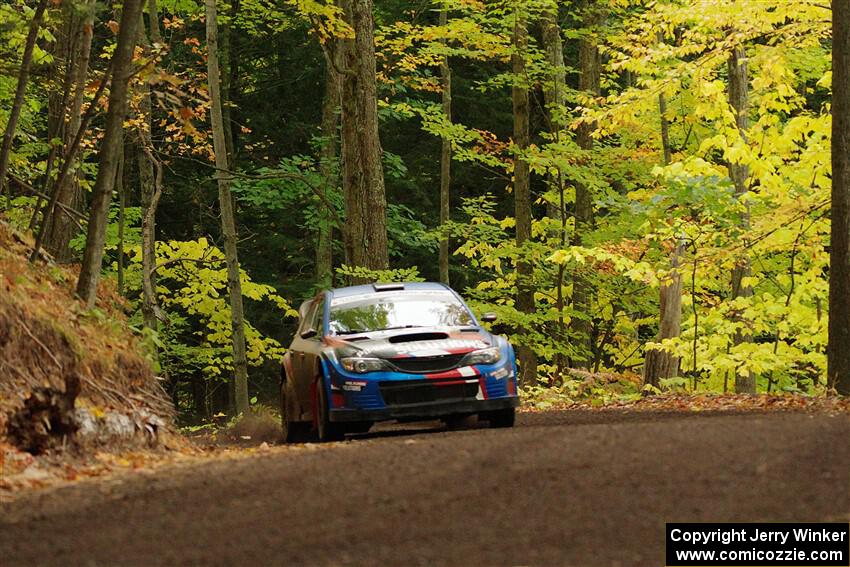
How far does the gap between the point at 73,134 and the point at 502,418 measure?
334 inches

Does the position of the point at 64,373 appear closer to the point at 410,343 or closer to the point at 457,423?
the point at 410,343

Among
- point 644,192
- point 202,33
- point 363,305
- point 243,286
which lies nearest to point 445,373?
point 363,305

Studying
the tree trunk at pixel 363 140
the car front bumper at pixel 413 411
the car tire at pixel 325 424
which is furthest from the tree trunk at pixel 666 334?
the car tire at pixel 325 424

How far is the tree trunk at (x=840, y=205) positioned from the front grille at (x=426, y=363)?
5.11 m

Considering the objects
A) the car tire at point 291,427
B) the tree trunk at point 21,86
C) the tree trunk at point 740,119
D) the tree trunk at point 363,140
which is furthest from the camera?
the tree trunk at point 740,119

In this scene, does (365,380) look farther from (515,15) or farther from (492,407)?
(515,15)

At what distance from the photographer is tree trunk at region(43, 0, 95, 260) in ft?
50.3

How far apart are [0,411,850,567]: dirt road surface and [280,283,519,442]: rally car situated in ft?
9.51

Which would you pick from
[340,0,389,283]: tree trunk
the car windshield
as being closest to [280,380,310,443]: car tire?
the car windshield

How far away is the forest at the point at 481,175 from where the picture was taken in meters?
17.6

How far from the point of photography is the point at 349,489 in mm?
7703

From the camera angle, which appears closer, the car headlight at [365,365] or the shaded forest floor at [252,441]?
the shaded forest floor at [252,441]

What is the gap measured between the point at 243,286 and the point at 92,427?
19.4 meters

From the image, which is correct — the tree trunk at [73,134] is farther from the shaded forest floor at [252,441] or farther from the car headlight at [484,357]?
the car headlight at [484,357]
